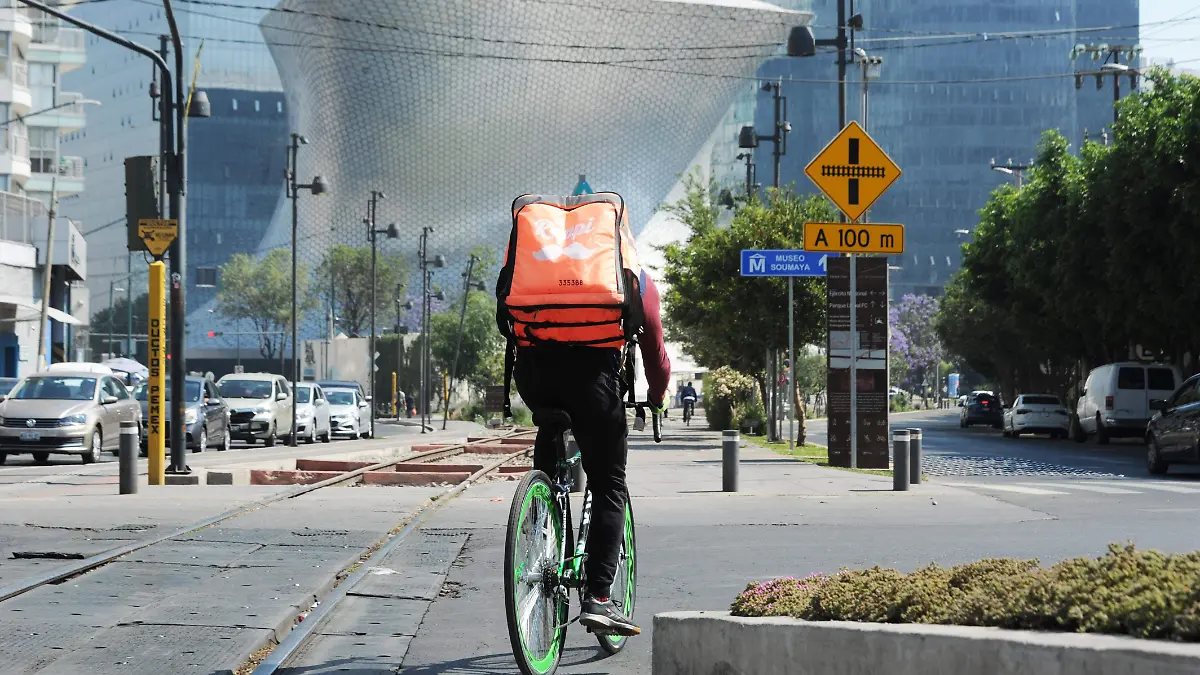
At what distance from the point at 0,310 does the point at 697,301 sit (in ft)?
88.7

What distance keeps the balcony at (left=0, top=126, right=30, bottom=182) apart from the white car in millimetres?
22607

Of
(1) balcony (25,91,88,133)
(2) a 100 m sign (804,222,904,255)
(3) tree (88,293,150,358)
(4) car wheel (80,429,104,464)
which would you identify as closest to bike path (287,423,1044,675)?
(2) a 100 m sign (804,222,904,255)

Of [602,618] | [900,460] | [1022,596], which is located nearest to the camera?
[1022,596]

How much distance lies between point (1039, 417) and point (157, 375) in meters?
37.9

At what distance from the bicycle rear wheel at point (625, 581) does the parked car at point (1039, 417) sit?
47.1 meters

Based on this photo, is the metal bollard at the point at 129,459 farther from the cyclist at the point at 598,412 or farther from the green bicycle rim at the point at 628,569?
the cyclist at the point at 598,412

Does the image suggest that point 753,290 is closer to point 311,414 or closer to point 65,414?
point 311,414

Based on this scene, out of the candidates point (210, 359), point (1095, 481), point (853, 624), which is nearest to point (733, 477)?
point (1095, 481)

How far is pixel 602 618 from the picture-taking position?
253 inches

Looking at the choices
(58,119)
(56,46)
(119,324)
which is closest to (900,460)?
(58,119)

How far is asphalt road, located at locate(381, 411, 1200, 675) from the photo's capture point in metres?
7.68

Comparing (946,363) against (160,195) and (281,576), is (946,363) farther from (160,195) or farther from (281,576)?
(281,576)

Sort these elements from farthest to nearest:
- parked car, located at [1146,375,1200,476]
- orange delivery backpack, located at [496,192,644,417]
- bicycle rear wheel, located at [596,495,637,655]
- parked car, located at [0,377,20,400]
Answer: parked car, located at [0,377,20,400] → parked car, located at [1146,375,1200,476] → bicycle rear wheel, located at [596,495,637,655] → orange delivery backpack, located at [496,192,644,417]

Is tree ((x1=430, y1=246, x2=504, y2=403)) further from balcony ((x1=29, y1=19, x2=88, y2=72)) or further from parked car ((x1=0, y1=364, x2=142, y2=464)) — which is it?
parked car ((x1=0, y1=364, x2=142, y2=464))
